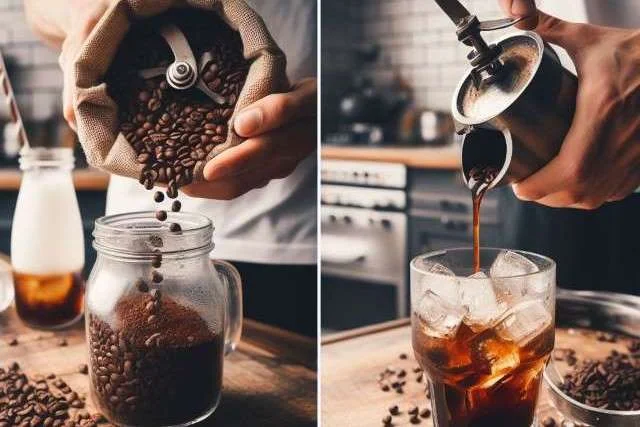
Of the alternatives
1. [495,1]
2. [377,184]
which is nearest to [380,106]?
[377,184]

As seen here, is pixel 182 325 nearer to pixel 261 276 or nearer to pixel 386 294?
pixel 261 276

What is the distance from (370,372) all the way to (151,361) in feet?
1.26

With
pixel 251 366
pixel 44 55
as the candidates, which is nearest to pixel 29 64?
pixel 44 55

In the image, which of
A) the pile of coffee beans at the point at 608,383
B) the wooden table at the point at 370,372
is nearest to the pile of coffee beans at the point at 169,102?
the wooden table at the point at 370,372

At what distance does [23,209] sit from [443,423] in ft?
2.41

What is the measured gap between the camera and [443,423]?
1.09 m

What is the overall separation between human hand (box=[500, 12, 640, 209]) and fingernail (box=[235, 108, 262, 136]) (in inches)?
16.0

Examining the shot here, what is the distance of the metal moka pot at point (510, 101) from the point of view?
100 centimetres

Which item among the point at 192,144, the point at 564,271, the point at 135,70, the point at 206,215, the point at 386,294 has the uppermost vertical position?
the point at 135,70

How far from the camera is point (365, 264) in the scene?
6.23 feet

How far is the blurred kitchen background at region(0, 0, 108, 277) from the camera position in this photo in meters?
1.22

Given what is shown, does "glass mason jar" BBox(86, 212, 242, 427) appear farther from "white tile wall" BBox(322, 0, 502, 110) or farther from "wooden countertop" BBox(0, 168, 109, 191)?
"white tile wall" BBox(322, 0, 502, 110)

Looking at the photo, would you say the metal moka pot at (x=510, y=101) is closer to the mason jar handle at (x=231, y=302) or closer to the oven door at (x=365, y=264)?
the mason jar handle at (x=231, y=302)

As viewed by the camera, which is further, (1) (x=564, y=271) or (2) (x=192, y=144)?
(1) (x=564, y=271)
